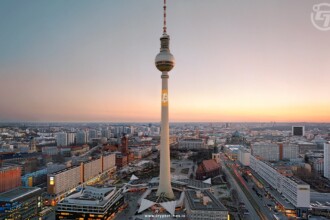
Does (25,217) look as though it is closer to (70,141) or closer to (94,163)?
(94,163)

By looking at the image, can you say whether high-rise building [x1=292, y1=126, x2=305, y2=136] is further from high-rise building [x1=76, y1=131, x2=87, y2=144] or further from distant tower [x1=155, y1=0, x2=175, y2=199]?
A: distant tower [x1=155, y1=0, x2=175, y2=199]

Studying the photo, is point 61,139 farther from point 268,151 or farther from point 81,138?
point 268,151

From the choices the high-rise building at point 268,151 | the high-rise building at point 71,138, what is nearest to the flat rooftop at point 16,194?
the high-rise building at point 268,151

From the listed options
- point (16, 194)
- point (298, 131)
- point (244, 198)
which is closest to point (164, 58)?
point (244, 198)

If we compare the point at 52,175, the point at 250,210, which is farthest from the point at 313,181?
the point at 52,175

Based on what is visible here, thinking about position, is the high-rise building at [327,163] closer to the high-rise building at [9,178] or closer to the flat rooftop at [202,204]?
the flat rooftop at [202,204]

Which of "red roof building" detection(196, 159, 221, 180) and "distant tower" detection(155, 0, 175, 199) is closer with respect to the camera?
"distant tower" detection(155, 0, 175, 199)

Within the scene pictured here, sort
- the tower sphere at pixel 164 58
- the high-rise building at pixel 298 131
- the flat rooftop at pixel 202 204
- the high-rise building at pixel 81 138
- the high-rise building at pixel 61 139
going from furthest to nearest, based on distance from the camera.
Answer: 1. the high-rise building at pixel 298 131
2. the high-rise building at pixel 81 138
3. the high-rise building at pixel 61 139
4. the tower sphere at pixel 164 58
5. the flat rooftop at pixel 202 204

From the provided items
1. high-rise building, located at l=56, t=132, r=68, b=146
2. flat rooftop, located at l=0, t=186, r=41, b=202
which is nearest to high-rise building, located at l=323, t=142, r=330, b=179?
flat rooftop, located at l=0, t=186, r=41, b=202
